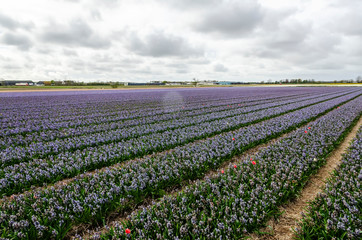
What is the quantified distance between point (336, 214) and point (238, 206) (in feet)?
6.25

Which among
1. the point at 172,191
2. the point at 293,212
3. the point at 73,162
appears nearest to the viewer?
the point at 293,212

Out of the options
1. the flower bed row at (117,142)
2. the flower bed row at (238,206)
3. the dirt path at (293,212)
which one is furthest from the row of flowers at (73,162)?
the dirt path at (293,212)

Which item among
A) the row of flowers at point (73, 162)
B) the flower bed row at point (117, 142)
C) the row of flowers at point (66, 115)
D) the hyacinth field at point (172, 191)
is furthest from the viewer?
the row of flowers at point (66, 115)

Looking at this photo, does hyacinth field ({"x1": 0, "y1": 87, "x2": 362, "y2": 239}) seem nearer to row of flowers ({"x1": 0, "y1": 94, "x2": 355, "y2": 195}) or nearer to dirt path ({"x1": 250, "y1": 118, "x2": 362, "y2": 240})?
row of flowers ({"x1": 0, "y1": 94, "x2": 355, "y2": 195})

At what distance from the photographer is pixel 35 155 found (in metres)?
8.09

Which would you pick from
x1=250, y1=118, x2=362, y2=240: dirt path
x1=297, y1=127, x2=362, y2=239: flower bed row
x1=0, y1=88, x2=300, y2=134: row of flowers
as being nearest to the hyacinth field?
x1=297, y1=127, x2=362, y2=239: flower bed row

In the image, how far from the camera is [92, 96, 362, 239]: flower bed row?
363 centimetres

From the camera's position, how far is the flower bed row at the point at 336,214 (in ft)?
11.7

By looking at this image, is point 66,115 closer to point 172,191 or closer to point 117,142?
point 117,142

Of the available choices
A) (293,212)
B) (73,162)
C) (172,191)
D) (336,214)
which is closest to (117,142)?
(73,162)

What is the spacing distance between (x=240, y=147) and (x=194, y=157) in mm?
2640

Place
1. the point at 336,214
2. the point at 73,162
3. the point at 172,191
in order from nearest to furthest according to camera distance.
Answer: the point at 336,214, the point at 172,191, the point at 73,162

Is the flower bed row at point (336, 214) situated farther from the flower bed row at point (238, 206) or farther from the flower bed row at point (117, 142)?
the flower bed row at point (117, 142)

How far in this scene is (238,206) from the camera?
14.5ft
